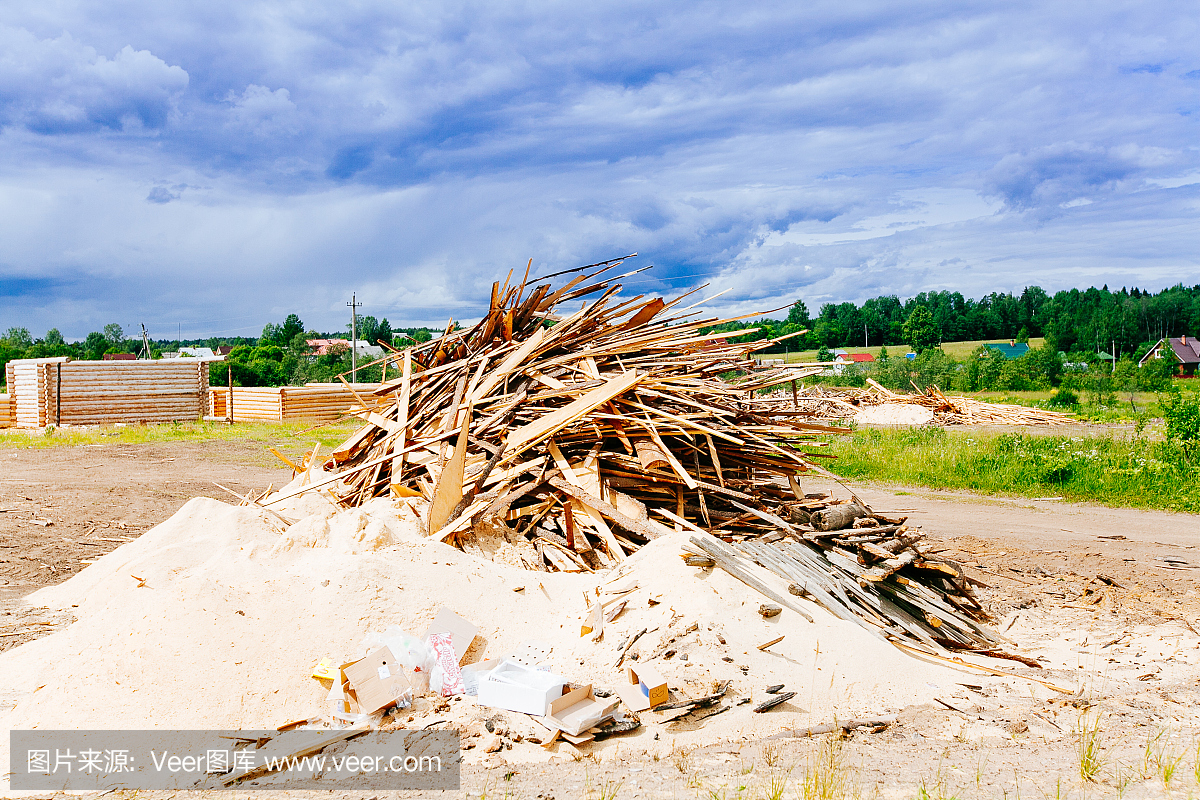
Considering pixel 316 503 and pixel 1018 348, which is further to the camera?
pixel 1018 348

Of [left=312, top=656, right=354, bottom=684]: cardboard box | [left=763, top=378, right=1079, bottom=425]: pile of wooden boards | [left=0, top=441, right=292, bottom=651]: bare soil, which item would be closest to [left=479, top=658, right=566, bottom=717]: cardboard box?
[left=312, top=656, right=354, bottom=684]: cardboard box

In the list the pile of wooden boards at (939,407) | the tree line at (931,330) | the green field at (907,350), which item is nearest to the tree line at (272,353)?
the tree line at (931,330)

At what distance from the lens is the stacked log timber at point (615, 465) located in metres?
5.30

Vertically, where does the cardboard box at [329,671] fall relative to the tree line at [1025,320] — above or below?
below

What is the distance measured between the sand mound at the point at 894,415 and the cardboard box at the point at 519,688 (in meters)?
26.3

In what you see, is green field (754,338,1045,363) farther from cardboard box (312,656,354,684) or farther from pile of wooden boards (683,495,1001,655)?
cardboard box (312,656,354,684)

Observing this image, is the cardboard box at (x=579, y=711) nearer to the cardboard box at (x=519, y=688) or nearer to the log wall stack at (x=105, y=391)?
the cardboard box at (x=519, y=688)

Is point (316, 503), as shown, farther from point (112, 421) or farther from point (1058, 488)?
point (112, 421)

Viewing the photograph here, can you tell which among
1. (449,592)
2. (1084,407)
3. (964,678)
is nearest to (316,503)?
(449,592)

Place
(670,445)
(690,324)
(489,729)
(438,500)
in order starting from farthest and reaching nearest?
(690,324)
(670,445)
(438,500)
(489,729)

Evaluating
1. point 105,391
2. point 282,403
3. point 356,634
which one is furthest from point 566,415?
point 105,391

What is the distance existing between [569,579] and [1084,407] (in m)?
34.5

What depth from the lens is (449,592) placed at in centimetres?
444

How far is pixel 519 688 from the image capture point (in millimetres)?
3656
